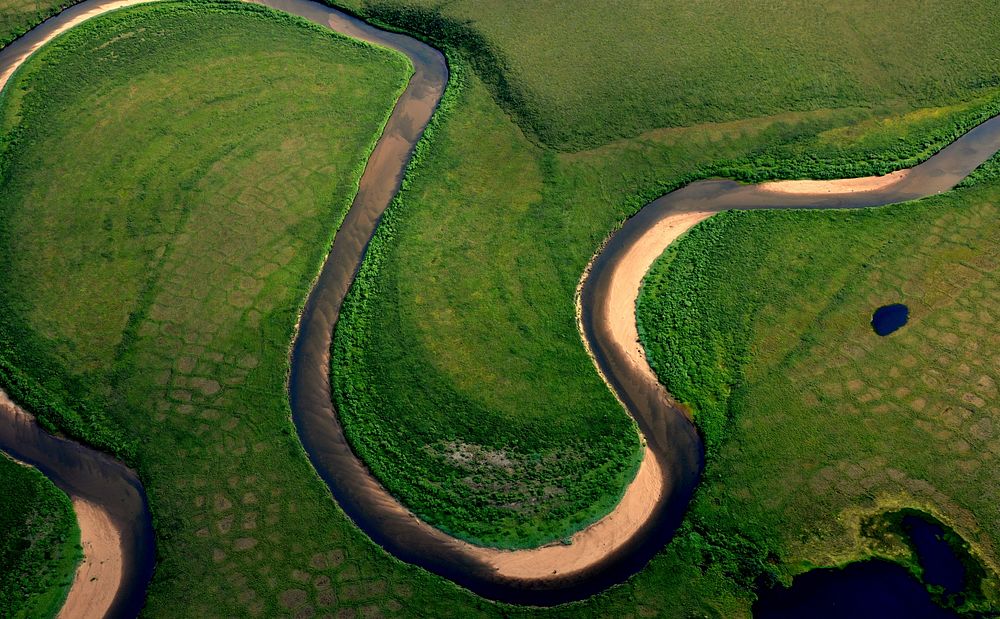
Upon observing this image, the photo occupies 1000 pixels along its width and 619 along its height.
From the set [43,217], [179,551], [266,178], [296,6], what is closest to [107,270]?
[43,217]

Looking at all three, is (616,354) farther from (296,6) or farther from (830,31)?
(296,6)

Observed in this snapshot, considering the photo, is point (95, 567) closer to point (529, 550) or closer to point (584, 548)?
point (529, 550)

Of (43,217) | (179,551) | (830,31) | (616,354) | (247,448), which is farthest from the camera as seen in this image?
(830,31)

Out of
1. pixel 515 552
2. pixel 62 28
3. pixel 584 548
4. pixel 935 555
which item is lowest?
pixel 935 555

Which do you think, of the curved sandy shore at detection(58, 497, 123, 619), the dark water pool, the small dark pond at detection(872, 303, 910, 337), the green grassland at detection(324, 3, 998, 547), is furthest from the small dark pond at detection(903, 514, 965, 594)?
the curved sandy shore at detection(58, 497, 123, 619)

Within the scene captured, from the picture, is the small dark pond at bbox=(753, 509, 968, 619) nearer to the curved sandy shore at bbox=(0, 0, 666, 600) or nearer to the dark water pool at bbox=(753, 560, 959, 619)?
the dark water pool at bbox=(753, 560, 959, 619)

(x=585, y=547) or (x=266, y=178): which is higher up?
(x=266, y=178)

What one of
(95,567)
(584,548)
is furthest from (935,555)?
(95,567)
